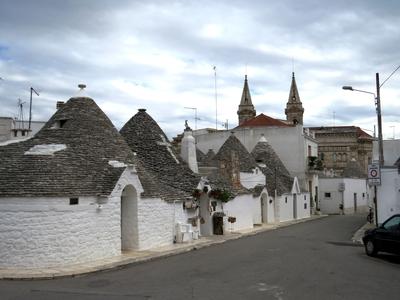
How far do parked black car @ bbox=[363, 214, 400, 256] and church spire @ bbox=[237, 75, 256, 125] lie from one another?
59.1 meters

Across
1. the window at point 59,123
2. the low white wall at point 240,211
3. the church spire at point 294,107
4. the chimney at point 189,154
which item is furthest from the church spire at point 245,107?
the window at point 59,123

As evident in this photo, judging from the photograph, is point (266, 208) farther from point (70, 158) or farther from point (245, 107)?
point (245, 107)

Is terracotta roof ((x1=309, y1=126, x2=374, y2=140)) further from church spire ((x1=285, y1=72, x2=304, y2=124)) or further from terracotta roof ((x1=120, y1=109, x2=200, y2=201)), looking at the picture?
terracotta roof ((x1=120, y1=109, x2=200, y2=201))

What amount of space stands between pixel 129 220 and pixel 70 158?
3441 millimetres

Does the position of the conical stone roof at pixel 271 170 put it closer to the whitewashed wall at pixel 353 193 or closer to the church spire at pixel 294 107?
the whitewashed wall at pixel 353 193

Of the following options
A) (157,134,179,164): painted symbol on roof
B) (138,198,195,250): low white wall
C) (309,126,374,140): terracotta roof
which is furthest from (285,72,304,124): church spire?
(138,198,195,250): low white wall

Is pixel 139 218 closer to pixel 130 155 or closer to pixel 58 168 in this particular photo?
pixel 130 155

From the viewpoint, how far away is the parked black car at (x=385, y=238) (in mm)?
15409

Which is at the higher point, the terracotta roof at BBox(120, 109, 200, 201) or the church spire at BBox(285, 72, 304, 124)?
the church spire at BBox(285, 72, 304, 124)

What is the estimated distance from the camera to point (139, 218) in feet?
59.7

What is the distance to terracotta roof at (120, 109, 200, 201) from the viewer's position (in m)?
23.2

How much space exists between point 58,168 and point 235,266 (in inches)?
252

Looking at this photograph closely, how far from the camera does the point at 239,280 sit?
458 inches

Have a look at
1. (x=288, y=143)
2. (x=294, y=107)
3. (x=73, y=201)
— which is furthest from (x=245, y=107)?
(x=73, y=201)
